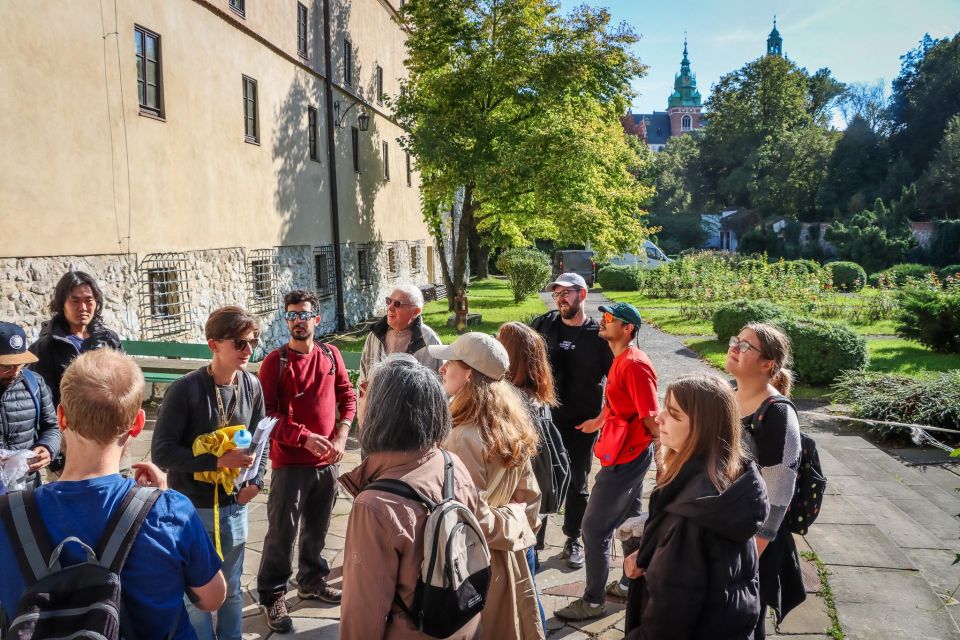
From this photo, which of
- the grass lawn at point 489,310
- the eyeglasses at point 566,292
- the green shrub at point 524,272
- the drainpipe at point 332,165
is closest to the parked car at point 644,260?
the grass lawn at point 489,310

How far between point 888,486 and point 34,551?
26.0ft

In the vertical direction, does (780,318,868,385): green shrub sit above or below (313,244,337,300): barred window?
below

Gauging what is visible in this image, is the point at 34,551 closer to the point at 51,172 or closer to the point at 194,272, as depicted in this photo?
the point at 51,172

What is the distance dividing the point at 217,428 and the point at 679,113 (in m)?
134

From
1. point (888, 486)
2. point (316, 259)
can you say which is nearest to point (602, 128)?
point (316, 259)

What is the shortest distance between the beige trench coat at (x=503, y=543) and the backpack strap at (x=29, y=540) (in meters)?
1.33

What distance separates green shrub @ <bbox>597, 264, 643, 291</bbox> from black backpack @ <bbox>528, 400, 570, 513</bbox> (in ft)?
89.7

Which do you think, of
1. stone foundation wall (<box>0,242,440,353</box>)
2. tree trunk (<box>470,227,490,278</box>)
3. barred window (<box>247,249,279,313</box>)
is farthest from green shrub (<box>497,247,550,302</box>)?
barred window (<box>247,249,279,313</box>)

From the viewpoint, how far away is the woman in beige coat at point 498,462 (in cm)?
267

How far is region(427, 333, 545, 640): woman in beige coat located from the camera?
267cm

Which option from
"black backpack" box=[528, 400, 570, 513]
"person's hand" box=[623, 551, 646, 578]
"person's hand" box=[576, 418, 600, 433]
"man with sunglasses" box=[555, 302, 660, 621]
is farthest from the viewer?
"person's hand" box=[576, 418, 600, 433]

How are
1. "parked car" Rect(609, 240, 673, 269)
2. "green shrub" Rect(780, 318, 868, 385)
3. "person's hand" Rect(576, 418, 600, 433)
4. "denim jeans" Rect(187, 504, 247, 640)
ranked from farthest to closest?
"parked car" Rect(609, 240, 673, 269), "green shrub" Rect(780, 318, 868, 385), "person's hand" Rect(576, 418, 600, 433), "denim jeans" Rect(187, 504, 247, 640)

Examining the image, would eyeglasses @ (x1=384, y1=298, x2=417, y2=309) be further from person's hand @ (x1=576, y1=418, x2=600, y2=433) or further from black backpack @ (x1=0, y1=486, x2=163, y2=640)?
black backpack @ (x1=0, y1=486, x2=163, y2=640)

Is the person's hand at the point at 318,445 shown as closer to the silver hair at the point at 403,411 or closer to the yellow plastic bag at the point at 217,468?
the yellow plastic bag at the point at 217,468
